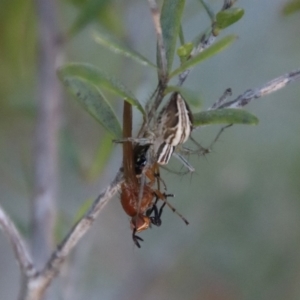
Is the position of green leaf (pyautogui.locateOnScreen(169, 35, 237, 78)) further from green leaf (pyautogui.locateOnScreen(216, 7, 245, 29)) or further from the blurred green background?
the blurred green background

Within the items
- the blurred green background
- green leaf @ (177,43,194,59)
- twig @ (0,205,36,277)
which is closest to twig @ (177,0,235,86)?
green leaf @ (177,43,194,59)

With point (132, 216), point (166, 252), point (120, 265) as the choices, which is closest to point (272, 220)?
point (166, 252)

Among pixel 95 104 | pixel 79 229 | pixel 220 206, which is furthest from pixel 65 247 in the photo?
pixel 220 206

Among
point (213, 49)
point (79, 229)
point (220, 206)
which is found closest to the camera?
point (213, 49)

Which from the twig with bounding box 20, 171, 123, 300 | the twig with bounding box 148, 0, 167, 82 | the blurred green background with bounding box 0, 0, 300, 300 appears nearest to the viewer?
the twig with bounding box 148, 0, 167, 82

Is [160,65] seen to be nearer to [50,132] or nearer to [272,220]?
[50,132]

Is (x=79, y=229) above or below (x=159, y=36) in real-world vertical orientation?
below

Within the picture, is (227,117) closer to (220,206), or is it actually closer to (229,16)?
(229,16)

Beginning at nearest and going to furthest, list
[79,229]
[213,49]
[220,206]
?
[213,49] < [79,229] < [220,206]
